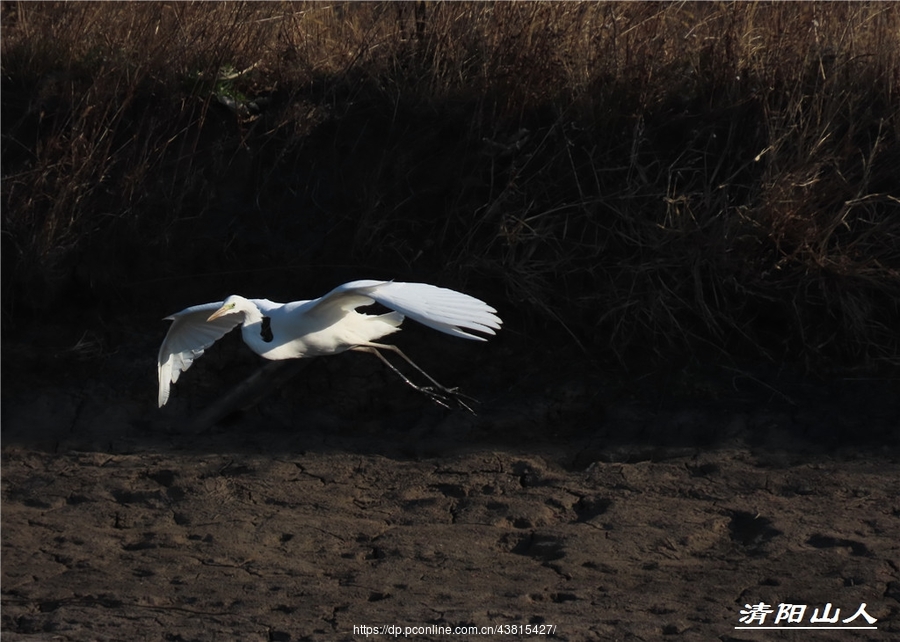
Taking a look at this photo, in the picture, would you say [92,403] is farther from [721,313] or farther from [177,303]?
[721,313]

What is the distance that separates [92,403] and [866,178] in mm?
4208

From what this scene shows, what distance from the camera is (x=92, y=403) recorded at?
19.7 ft

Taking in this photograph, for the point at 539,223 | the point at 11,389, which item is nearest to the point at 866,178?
the point at 539,223

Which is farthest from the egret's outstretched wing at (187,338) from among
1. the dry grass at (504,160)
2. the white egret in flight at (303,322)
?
the dry grass at (504,160)

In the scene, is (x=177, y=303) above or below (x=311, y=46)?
below

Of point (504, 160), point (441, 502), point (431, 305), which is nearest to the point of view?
point (431, 305)

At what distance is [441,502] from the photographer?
493 centimetres

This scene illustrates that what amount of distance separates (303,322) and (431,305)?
948mm

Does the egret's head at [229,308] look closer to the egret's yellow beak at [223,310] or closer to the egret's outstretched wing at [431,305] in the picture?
the egret's yellow beak at [223,310]

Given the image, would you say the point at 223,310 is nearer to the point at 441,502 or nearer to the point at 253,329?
the point at 253,329

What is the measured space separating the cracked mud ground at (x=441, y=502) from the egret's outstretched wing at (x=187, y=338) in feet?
2.03

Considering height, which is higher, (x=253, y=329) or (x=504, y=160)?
(x=504, y=160)

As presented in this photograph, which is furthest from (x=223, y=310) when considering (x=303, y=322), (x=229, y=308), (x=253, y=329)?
(x=303, y=322)

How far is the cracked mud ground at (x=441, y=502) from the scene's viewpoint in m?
4.00
